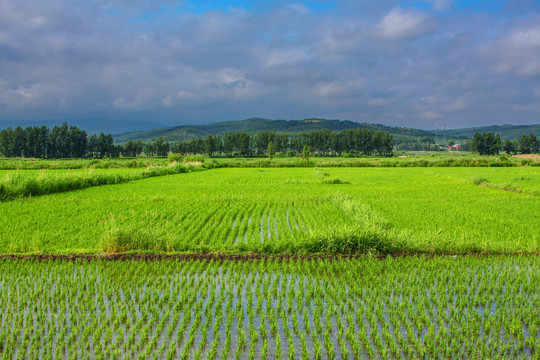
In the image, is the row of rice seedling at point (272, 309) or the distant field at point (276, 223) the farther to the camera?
the distant field at point (276, 223)

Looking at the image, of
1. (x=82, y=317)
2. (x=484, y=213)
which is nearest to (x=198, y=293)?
(x=82, y=317)

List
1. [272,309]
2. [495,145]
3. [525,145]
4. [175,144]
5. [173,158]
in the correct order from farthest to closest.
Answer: [525,145] < [175,144] < [495,145] < [173,158] < [272,309]

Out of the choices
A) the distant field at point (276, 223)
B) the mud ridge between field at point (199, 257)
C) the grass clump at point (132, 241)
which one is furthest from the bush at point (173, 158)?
the mud ridge between field at point (199, 257)

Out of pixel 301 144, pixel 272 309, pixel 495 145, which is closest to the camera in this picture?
pixel 272 309

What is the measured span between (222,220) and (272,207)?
3.57 metres

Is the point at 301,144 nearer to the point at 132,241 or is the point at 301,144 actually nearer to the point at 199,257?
the point at 132,241

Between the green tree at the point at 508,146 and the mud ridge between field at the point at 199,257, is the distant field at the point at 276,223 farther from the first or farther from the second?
the green tree at the point at 508,146

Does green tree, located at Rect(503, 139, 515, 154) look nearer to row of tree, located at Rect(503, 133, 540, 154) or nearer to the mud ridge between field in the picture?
row of tree, located at Rect(503, 133, 540, 154)

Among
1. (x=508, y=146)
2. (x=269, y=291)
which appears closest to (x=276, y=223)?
(x=269, y=291)

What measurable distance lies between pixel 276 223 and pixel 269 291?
5.60 meters

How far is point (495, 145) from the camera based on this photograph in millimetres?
99062

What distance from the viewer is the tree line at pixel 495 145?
327 ft

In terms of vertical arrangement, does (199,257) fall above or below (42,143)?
below

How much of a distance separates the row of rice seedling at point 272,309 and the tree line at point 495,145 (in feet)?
362
